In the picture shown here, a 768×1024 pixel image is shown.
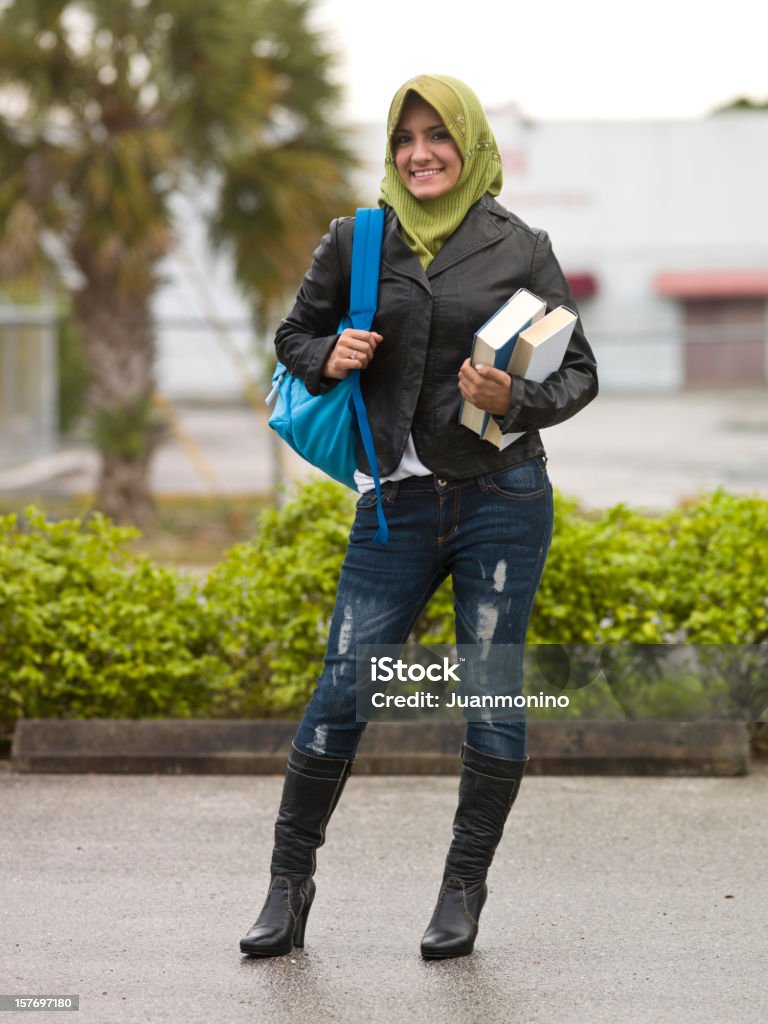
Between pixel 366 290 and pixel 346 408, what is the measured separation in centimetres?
27

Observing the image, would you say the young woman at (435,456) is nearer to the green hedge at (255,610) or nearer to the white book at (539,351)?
the white book at (539,351)

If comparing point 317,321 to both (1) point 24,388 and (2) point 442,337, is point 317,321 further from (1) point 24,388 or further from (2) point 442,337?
(1) point 24,388

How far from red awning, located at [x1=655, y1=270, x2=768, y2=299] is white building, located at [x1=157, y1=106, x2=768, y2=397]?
0.08 ft

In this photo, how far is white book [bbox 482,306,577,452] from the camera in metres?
3.31

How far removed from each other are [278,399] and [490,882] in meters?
1.47

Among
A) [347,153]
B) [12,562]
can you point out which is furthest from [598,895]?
[347,153]

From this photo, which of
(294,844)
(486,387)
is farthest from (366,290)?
(294,844)

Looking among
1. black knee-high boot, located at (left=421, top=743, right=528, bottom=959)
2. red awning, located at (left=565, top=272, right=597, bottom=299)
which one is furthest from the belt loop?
red awning, located at (left=565, top=272, right=597, bottom=299)

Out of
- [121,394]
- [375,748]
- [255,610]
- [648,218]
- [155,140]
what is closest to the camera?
[375,748]

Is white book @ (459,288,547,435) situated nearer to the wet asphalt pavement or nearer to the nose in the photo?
the nose

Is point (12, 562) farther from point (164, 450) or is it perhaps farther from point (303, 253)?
point (164, 450)

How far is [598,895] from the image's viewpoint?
4105 mm

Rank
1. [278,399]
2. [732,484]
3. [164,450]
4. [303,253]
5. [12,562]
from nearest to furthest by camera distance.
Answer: [278,399] → [12,562] → [303,253] → [732,484] → [164,450]

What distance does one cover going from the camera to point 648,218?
38156 millimetres
